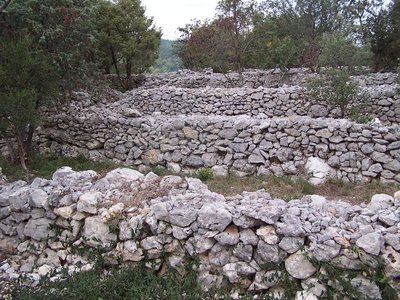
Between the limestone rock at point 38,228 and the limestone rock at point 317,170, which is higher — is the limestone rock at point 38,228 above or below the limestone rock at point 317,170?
above

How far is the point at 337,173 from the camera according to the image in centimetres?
928

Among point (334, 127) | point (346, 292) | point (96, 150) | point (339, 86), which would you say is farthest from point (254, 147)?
point (346, 292)

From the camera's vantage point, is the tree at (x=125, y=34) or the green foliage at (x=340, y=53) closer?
the green foliage at (x=340, y=53)

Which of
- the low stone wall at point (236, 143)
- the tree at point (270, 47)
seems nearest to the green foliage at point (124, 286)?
the low stone wall at point (236, 143)

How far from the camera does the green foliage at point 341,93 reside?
36.6 feet

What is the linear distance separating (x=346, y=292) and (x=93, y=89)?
47.1ft

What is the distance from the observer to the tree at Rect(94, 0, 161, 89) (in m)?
17.3

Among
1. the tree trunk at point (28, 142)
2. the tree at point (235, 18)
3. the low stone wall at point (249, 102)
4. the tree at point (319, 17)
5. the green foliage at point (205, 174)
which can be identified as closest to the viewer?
the green foliage at point (205, 174)

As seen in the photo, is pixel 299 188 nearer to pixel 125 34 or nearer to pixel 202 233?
pixel 202 233

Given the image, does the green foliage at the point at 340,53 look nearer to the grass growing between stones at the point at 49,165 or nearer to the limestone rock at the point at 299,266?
the grass growing between stones at the point at 49,165

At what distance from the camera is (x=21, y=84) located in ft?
28.2

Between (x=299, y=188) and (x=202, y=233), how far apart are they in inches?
152

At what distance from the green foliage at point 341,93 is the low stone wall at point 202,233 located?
6.13m

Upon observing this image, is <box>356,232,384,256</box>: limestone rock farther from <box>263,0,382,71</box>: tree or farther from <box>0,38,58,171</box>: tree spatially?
<box>263,0,382,71</box>: tree
